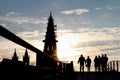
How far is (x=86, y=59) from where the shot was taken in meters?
29.1

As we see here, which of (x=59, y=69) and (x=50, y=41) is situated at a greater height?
(x=50, y=41)

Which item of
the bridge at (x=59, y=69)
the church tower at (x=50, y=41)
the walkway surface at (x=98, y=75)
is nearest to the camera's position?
the bridge at (x=59, y=69)

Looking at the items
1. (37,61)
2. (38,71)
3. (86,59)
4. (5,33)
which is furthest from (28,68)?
(86,59)

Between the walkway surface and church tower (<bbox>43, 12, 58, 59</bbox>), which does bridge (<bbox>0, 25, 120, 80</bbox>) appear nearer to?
the walkway surface

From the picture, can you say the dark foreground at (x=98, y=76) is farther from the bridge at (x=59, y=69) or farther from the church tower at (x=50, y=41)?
the church tower at (x=50, y=41)

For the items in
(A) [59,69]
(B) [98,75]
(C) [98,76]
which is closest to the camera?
(A) [59,69]

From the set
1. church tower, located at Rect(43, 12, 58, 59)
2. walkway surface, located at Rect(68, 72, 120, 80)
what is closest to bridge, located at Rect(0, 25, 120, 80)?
walkway surface, located at Rect(68, 72, 120, 80)

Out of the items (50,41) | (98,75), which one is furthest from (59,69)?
(50,41)

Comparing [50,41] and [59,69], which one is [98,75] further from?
[50,41]

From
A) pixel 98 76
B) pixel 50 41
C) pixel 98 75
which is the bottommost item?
pixel 98 76

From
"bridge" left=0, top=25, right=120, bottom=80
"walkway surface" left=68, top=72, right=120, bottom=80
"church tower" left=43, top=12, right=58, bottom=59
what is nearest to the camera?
"bridge" left=0, top=25, right=120, bottom=80

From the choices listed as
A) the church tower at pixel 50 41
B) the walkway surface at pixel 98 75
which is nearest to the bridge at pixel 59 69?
the walkway surface at pixel 98 75

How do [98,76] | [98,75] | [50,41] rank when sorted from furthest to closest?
[50,41]
[98,76]
[98,75]

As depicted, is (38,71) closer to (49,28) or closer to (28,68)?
(28,68)
